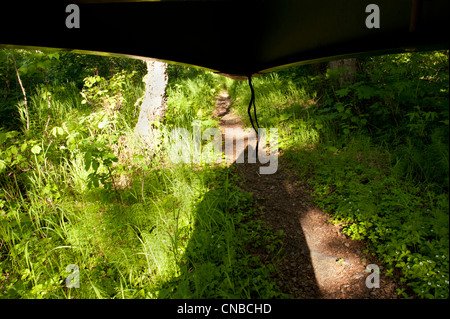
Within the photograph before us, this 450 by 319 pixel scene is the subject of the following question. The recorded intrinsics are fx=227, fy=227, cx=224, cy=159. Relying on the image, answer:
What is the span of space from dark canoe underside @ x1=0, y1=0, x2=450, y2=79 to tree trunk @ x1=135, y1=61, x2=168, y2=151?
3.53 meters

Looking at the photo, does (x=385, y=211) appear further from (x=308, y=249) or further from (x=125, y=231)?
(x=125, y=231)

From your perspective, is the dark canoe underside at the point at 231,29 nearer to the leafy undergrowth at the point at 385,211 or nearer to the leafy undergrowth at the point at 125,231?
the leafy undergrowth at the point at 385,211

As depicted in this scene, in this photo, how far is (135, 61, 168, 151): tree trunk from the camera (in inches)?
169

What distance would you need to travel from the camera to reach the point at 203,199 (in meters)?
2.98

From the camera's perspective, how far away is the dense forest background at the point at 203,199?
1990mm

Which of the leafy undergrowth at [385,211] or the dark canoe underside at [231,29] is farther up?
the dark canoe underside at [231,29]

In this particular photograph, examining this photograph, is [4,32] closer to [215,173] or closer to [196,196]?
[196,196]

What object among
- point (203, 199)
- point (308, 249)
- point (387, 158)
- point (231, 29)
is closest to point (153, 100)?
point (203, 199)

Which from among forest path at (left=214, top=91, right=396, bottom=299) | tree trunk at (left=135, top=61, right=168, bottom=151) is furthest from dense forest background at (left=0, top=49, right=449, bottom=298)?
tree trunk at (left=135, top=61, right=168, bottom=151)

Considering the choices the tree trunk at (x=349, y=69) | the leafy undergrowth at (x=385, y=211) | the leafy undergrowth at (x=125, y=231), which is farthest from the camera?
the tree trunk at (x=349, y=69)

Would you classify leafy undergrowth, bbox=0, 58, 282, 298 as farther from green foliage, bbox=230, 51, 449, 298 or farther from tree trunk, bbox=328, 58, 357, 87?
tree trunk, bbox=328, 58, 357, 87

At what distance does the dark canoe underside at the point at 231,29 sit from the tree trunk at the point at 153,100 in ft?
11.6

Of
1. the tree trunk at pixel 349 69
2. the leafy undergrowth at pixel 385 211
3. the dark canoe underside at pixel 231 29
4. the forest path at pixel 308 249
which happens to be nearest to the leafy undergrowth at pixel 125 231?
the forest path at pixel 308 249

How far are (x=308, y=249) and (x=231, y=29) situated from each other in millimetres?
2276
